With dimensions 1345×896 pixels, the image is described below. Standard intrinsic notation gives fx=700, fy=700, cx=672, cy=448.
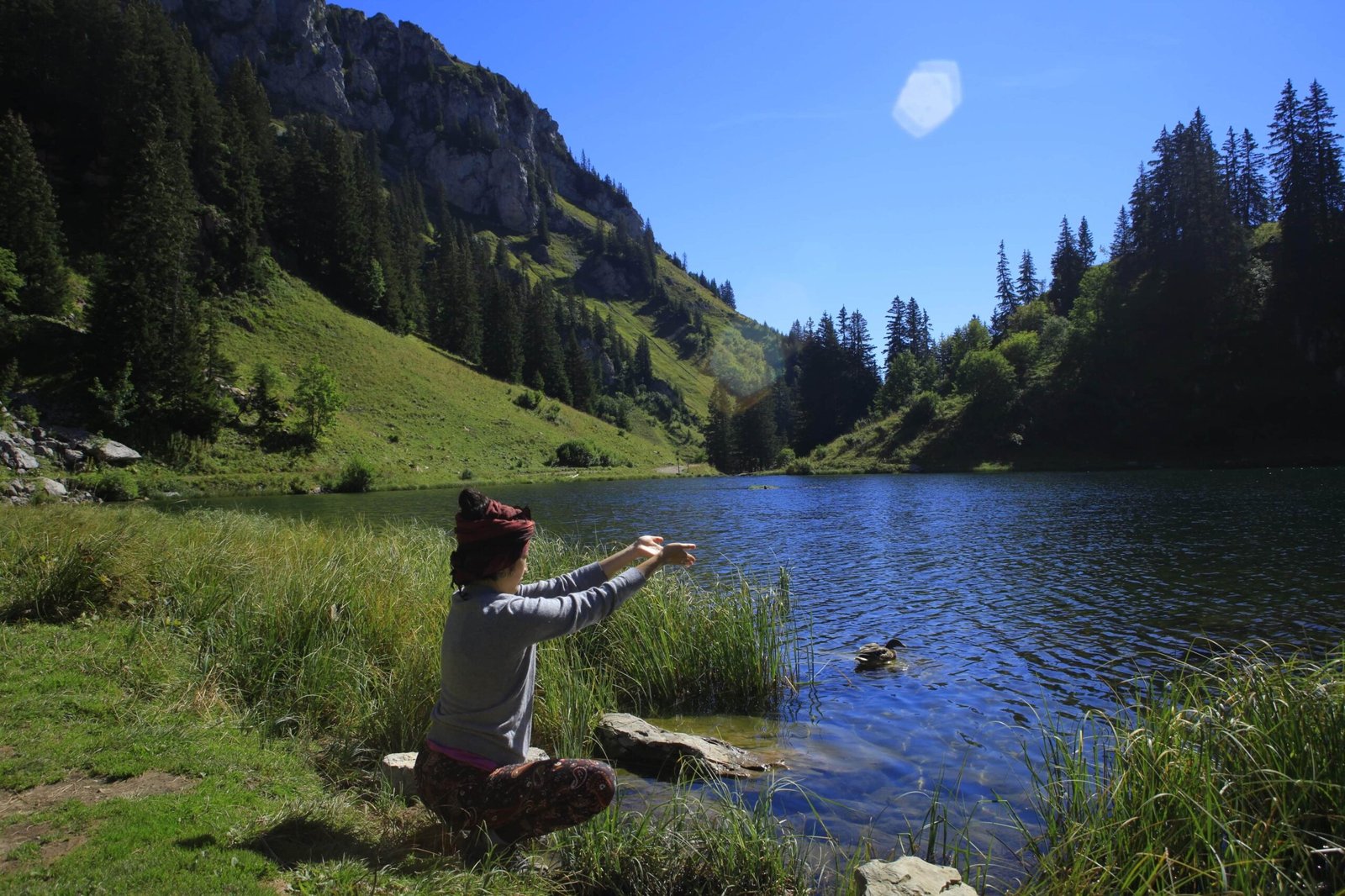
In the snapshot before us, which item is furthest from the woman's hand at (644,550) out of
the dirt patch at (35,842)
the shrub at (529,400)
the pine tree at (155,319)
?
the shrub at (529,400)

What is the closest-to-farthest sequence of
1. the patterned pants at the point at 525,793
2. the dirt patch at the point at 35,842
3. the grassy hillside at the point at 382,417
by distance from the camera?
the dirt patch at the point at 35,842, the patterned pants at the point at 525,793, the grassy hillside at the point at 382,417

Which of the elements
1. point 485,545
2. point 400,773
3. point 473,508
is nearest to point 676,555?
point 485,545

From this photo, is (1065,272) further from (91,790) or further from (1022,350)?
(91,790)

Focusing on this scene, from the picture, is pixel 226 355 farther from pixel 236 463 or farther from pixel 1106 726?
pixel 1106 726

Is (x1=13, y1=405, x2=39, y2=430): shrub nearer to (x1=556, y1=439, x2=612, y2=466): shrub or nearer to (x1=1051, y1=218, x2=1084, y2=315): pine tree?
(x1=556, y1=439, x2=612, y2=466): shrub

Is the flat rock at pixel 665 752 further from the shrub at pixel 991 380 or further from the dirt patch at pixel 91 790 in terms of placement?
the shrub at pixel 991 380

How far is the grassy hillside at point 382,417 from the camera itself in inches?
2309

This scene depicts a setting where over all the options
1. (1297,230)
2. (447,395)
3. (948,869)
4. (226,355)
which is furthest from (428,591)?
(1297,230)

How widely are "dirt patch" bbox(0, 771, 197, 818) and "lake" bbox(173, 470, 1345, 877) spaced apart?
5440mm

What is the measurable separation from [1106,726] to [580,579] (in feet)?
27.3

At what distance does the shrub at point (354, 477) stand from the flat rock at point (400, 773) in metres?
57.6

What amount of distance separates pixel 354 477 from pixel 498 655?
60363mm

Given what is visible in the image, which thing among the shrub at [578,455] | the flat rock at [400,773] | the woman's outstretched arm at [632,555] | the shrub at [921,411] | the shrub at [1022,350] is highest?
the shrub at [1022,350]

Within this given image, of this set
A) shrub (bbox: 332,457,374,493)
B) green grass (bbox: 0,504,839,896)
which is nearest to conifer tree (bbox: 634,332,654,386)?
shrub (bbox: 332,457,374,493)
